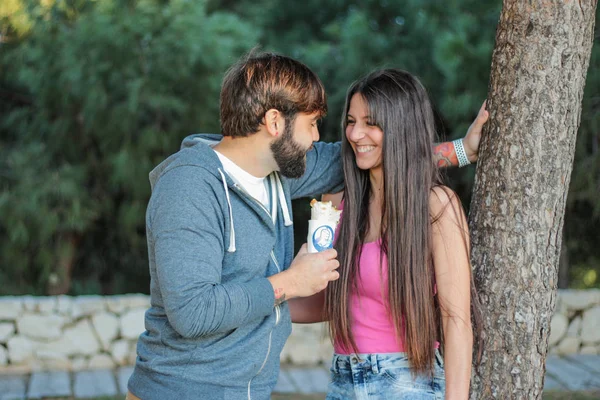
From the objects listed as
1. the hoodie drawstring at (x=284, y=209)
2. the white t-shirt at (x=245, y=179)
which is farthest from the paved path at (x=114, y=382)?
the white t-shirt at (x=245, y=179)

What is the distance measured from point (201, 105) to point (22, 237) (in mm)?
1639

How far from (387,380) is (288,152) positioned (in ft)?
2.40

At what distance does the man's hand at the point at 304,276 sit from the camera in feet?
6.81

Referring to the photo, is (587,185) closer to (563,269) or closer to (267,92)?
(563,269)

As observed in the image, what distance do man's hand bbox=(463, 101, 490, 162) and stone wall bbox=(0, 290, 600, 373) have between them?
309cm

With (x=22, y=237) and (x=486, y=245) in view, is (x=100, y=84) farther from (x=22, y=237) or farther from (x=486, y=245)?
(x=486, y=245)

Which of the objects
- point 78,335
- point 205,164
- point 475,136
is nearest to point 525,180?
point 475,136

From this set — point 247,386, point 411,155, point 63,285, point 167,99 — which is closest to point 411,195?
point 411,155

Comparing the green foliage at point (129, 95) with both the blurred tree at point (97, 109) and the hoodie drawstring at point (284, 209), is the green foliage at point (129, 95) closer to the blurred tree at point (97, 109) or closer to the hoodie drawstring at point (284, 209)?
the blurred tree at point (97, 109)

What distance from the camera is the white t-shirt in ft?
7.06

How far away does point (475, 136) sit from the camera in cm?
260

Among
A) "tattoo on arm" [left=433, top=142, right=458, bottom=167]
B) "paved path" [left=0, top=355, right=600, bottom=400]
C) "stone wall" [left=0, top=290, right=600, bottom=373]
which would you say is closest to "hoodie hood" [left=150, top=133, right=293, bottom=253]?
"tattoo on arm" [left=433, top=142, right=458, bottom=167]

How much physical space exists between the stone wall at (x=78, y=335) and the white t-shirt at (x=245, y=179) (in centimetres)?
341

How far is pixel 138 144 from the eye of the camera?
5594mm
